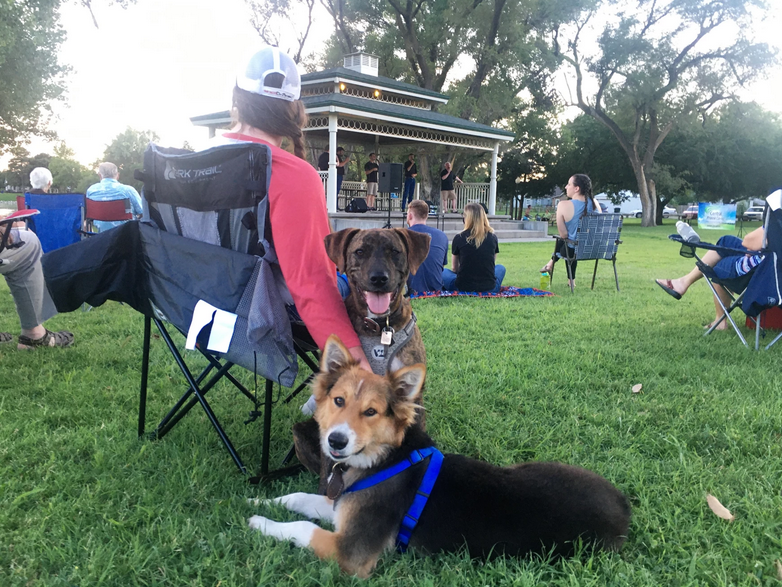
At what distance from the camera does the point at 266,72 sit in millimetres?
2535

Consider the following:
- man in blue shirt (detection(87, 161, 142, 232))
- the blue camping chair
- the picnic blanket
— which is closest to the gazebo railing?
the picnic blanket

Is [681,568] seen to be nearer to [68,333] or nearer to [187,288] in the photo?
[187,288]

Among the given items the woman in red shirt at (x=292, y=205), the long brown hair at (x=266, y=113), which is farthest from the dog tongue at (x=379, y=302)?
the long brown hair at (x=266, y=113)

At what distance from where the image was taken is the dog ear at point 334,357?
224 centimetres

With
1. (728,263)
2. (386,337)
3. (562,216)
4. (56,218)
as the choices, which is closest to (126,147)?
(56,218)

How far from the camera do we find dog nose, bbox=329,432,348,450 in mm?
2074

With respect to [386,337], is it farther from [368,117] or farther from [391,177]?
[368,117]

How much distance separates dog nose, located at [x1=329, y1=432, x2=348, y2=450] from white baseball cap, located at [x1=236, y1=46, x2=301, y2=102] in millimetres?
1670

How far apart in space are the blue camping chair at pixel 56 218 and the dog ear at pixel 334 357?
719 centimetres

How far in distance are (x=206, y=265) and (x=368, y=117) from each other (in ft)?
64.0

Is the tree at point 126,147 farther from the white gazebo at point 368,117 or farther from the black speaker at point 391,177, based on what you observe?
the black speaker at point 391,177

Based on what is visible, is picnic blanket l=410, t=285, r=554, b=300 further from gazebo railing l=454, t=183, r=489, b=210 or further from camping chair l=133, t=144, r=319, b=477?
gazebo railing l=454, t=183, r=489, b=210

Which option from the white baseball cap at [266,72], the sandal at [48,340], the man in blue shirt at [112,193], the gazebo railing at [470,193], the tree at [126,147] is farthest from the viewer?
A: the tree at [126,147]

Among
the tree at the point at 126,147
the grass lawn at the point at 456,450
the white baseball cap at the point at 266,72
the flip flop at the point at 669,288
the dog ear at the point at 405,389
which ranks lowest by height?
the grass lawn at the point at 456,450
